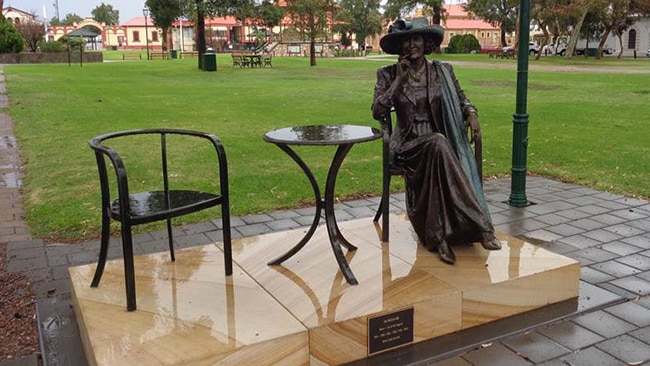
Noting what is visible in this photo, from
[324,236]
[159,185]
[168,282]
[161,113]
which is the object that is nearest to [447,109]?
[324,236]

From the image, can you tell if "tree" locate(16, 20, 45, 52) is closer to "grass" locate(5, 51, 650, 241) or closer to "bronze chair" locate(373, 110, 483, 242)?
"grass" locate(5, 51, 650, 241)

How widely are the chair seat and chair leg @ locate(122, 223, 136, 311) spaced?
82 millimetres

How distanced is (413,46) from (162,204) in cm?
190

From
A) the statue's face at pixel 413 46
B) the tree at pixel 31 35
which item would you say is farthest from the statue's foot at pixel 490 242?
the tree at pixel 31 35

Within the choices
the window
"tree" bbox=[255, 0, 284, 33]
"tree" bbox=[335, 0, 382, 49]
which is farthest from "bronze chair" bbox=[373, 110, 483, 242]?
"tree" bbox=[335, 0, 382, 49]

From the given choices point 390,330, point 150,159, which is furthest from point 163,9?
point 390,330

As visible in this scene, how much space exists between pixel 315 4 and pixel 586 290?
1261 inches

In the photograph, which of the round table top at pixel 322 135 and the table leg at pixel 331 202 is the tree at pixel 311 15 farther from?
the table leg at pixel 331 202

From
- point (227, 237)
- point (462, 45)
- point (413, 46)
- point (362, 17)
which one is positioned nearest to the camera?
point (227, 237)

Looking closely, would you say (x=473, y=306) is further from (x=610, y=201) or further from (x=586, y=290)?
(x=610, y=201)

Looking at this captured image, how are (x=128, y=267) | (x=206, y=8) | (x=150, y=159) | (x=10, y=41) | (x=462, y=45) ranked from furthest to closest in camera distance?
(x=462, y=45) → (x=10, y=41) → (x=206, y=8) → (x=150, y=159) → (x=128, y=267)

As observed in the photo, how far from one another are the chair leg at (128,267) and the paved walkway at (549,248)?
38cm

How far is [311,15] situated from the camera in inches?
1372

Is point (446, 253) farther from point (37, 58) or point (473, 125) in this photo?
point (37, 58)
